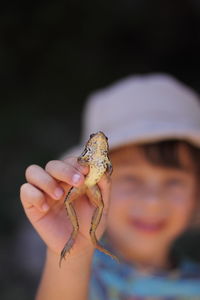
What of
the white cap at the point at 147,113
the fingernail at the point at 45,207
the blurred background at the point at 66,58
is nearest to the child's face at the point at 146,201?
the white cap at the point at 147,113

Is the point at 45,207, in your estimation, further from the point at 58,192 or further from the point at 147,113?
the point at 147,113

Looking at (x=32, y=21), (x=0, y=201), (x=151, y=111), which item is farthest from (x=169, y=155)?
(x=32, y=21)

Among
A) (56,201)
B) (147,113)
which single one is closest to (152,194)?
(147,113)

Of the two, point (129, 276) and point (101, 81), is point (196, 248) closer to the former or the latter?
point (129, 276)

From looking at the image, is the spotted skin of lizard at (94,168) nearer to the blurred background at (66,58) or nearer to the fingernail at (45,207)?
the fingernail at (45,207)

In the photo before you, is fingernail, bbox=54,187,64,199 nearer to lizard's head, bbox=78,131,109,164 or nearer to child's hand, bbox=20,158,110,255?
child's hand, bbox=20,158,110,255

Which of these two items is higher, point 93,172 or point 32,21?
point 32,21

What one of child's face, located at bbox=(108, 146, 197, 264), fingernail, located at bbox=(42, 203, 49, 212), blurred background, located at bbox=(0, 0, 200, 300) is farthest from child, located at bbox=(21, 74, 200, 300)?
blurred background, located at bbox=(0, 0, 200, 300)
